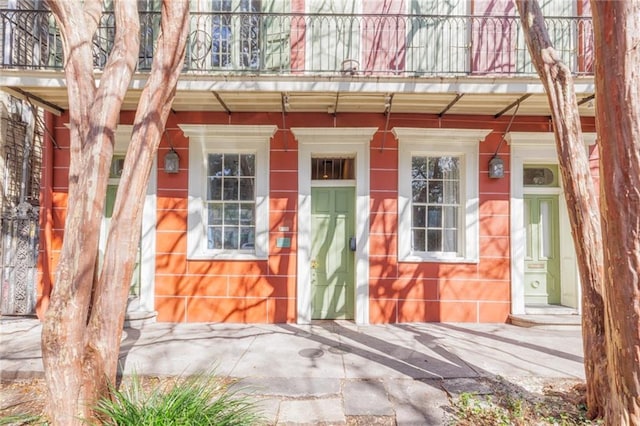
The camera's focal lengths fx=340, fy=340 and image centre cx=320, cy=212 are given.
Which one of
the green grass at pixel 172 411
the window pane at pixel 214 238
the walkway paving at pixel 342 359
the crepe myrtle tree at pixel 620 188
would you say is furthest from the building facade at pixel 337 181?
the crepe myrtle tree at pixel 620 188

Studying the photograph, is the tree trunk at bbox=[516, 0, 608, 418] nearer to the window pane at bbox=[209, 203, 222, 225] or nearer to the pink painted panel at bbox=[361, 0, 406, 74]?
the pink painted panel at bbox=[361, 0, 406, 74]

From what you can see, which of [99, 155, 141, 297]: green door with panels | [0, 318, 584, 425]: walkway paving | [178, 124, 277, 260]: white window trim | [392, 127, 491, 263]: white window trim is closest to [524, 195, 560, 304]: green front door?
[0, 318, 584, 425]: walkway paving

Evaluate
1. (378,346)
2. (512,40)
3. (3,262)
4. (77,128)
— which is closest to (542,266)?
(378,346)

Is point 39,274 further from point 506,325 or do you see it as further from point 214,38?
point 506,325

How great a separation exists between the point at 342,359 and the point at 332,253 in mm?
2143

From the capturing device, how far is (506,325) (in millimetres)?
5734

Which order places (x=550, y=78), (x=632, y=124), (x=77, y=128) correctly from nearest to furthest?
1. (x=632, y=124)
2. (x=77, y=128)
3. (x=550, y=78)

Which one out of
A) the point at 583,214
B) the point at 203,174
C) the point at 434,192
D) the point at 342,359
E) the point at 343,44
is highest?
the point at 343,44

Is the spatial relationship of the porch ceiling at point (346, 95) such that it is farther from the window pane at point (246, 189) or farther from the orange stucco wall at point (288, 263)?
the window pane at point (246, 189)

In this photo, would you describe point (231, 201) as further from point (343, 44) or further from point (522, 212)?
point (522, 212)

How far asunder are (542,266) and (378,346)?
3.67 metres

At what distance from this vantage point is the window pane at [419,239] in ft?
20.0

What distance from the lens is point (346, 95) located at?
531 cm

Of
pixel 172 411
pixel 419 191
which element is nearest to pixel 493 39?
pixel 419 191
